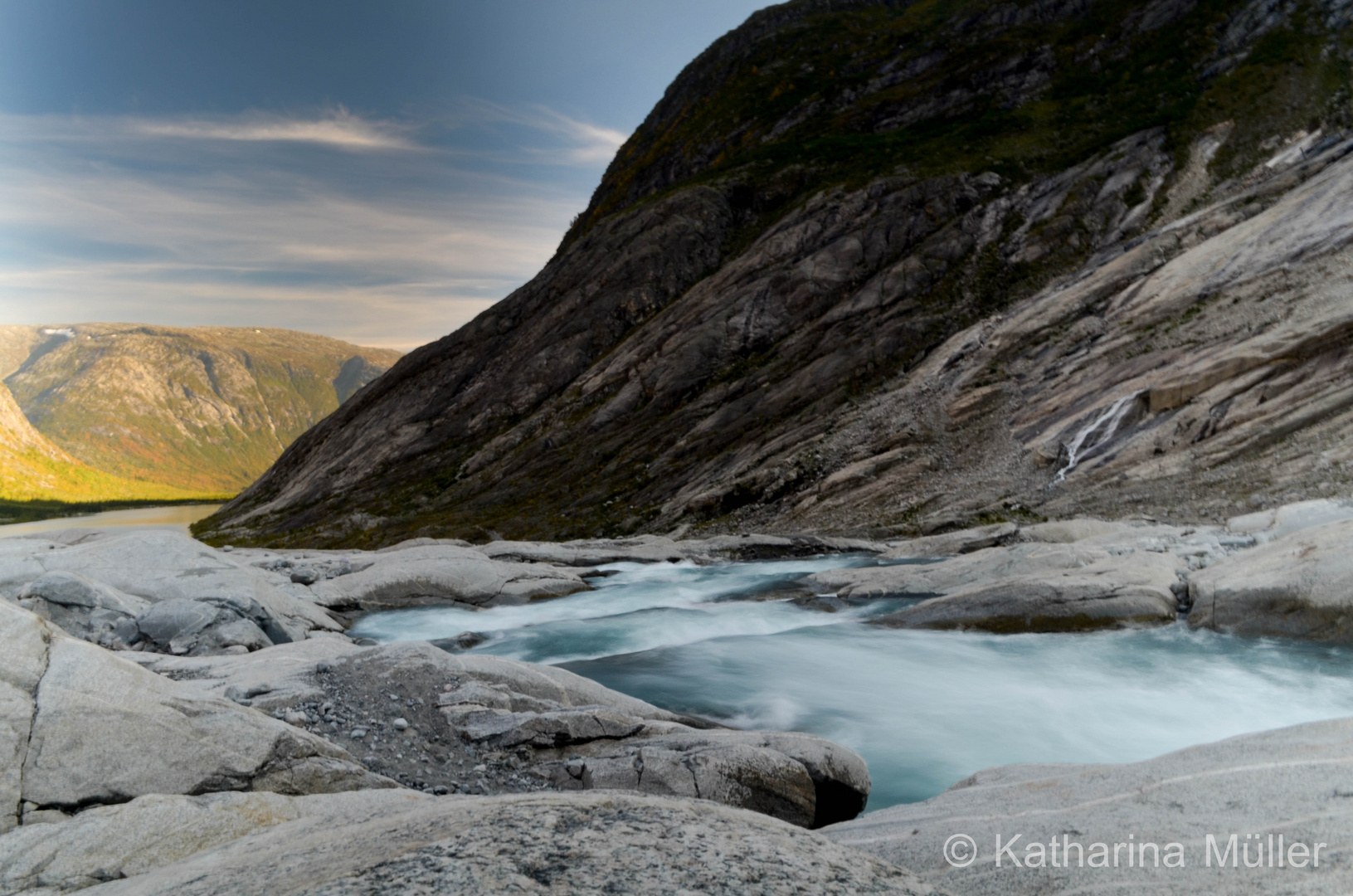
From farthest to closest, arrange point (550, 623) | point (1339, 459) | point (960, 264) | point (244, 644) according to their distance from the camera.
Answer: point (960, 264), point (1339, 459), point (550, 623), point (244, 644)

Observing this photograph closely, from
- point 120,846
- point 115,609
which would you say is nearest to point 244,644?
point 115,609

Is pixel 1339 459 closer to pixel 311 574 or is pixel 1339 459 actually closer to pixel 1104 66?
pixel 311 574

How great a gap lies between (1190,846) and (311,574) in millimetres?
29459

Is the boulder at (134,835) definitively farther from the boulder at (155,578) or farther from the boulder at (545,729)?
the boulder at (155,578)

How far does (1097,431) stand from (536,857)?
3689 centimetres

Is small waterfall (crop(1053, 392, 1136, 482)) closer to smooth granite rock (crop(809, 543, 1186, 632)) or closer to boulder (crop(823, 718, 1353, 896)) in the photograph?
smooth granite rock (crop(809, 543, 1186, 632))

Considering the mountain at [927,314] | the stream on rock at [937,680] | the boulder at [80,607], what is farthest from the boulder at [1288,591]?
the boulder at [80,607]

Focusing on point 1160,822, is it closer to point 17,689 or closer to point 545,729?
point 545,729

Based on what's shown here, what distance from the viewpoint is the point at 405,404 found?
254 ft

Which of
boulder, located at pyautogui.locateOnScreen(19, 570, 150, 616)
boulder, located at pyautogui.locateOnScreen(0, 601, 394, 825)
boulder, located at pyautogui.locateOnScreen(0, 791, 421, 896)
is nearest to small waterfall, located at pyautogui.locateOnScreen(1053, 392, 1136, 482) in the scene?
boulder, located at pyautogui.locateOnScreen(0, 601, 394, 825)

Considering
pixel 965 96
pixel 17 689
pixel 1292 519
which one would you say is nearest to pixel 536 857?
pixel 17 689

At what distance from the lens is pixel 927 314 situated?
55.7 meters

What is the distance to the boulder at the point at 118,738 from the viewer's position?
6617mm

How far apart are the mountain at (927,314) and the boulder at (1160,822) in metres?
24.3
